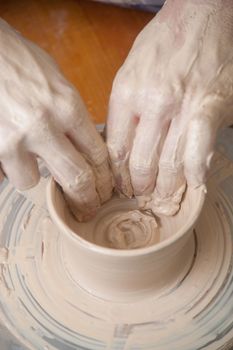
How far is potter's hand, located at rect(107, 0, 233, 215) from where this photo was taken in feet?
3.60

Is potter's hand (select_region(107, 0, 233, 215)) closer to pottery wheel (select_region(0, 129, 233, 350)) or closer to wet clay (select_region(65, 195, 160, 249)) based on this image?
wet clay (select_region(65, 195, 160, 249))

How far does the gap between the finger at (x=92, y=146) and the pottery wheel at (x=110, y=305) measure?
20 centimetres

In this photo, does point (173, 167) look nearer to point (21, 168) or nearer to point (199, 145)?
point (199, 145)

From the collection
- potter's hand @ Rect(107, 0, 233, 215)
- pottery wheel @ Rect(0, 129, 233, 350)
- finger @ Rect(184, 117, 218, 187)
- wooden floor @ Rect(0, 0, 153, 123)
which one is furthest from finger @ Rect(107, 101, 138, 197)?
wooden floor @ Rect(0, 0, 153, 123)

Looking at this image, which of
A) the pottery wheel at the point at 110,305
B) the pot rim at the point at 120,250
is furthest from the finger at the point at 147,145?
the pottery wheel at the point at 110,305

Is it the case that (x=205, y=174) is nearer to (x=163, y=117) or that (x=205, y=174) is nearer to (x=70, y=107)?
(x=163, y=117)

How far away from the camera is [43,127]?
1.05m

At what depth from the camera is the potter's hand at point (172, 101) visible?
1099 millimetres

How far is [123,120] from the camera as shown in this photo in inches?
44.9

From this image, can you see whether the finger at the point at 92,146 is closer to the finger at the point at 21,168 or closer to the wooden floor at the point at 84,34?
the finger at the point at 21,168

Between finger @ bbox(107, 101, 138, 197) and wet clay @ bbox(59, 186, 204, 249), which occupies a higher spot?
finger @ bbox(107, 101, 138, 197)

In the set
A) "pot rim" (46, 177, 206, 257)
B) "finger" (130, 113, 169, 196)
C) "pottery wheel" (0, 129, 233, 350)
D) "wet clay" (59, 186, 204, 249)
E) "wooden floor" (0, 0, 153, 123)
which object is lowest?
"pottery wheel" (0, 129, 233, 350)

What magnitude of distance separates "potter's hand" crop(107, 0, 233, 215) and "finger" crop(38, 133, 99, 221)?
77 millimetres

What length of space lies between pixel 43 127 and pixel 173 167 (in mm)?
273
